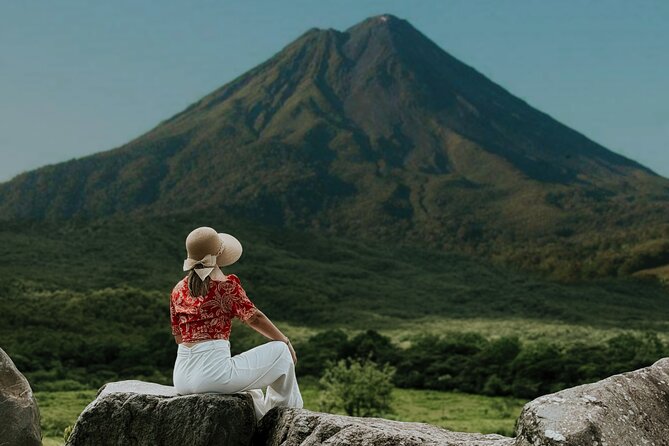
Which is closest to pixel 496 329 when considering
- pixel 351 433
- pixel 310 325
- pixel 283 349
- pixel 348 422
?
pixel 310 325

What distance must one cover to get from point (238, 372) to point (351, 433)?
1.76 meters

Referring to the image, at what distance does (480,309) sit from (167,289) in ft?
234

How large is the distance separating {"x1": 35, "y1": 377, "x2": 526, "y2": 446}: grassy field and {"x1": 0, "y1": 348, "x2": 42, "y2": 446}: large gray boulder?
44637 millimetres

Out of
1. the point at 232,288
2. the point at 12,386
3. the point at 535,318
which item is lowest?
the point at 535,318

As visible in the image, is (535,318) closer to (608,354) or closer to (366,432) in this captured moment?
(608,354)

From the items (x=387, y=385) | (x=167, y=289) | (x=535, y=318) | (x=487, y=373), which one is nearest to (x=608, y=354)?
(x=487, y=373)

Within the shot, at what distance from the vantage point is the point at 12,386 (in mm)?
11781

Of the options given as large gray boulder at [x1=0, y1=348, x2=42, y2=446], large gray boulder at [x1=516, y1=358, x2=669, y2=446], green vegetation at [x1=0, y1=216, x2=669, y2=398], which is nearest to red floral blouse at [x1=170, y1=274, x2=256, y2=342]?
large gray boulder at [x1=0, y1=348, x2=42, y2=446]

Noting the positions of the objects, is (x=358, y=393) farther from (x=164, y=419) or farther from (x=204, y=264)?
(x=204, y=264)

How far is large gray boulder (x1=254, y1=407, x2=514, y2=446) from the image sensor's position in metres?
8.38

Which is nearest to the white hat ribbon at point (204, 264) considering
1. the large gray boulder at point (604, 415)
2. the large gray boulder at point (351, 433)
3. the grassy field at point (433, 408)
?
the large gray boulder at point (351, 433)

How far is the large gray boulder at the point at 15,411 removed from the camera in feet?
38.0

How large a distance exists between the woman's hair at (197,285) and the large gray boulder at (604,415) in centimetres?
413

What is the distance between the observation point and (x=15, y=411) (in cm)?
1165
